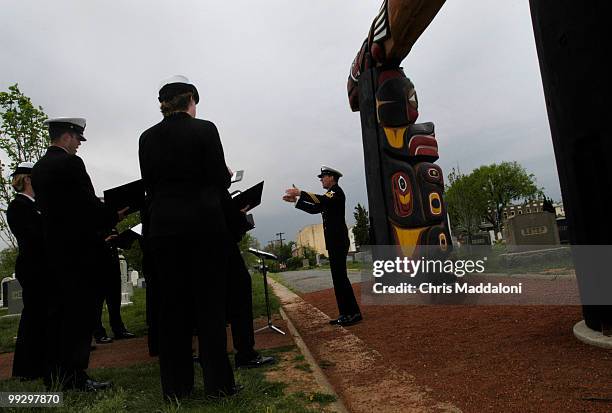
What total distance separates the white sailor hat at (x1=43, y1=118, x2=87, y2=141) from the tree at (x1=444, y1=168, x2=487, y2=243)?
46768mm

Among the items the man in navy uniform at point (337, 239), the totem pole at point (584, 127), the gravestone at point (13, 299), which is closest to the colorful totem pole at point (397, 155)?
the man in navy uniform at point (337, 239)

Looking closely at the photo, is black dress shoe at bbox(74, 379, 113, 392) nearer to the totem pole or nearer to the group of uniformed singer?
the group of uniformed singer

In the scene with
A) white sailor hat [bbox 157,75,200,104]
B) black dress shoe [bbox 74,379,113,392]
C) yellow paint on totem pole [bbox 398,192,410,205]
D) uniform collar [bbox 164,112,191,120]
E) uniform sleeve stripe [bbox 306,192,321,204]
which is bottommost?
black dress shoe [bbox 74,379,113,392]

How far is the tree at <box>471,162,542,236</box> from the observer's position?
169ft

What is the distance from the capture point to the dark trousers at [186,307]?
2576mm

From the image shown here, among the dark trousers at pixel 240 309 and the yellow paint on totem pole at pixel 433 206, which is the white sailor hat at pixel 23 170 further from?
the yellow paint on totem pole at pixel 433 206

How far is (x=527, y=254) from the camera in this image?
1016 cm

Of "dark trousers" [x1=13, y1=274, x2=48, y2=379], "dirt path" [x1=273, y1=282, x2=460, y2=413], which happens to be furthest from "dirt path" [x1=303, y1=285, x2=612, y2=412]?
"dark trousers" [x1=13, y1=274, x2=48, y2=379]

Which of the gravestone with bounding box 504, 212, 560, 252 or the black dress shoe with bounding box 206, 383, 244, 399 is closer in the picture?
the black dress shoe with bounding box 206, 383, 244, 399

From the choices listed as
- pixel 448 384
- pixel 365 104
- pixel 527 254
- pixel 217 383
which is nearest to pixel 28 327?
pixel 217 383

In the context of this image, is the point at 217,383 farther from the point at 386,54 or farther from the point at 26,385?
the point at 386,54

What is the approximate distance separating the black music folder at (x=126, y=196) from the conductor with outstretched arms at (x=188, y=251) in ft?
2.43

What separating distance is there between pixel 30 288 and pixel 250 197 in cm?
226

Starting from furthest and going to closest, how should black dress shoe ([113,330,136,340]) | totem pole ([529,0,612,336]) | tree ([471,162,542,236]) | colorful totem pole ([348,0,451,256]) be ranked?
tree ([471,162,542,236]), colorful totem pole ([348,0,451,256]), black dress shoe ([113,330,136,340]), totem pole ([529,0,612,336])
